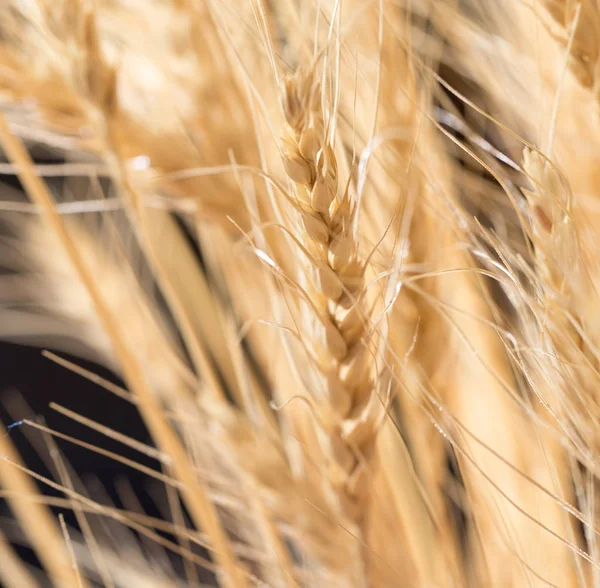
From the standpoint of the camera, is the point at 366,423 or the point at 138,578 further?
the point at 138,578

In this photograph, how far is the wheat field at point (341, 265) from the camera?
0.25 meters

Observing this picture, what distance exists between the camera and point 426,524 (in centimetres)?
42

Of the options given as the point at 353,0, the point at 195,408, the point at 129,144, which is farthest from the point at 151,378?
the point at 353,0

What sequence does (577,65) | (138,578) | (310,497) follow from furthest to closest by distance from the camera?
(138,578) < (310,497) < (577,65)

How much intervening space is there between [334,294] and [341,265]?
0.5 inches

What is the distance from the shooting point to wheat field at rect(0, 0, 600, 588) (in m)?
0.25

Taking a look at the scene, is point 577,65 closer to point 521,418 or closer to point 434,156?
point 434,156

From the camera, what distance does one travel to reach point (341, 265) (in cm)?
26

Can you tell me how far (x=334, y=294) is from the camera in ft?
0.86

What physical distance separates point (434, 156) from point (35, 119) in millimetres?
269

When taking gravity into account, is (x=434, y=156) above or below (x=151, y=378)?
above

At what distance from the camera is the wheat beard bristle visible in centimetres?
24

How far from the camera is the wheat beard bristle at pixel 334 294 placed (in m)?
0.24

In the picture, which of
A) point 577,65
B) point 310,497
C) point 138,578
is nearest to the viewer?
point 577,65
